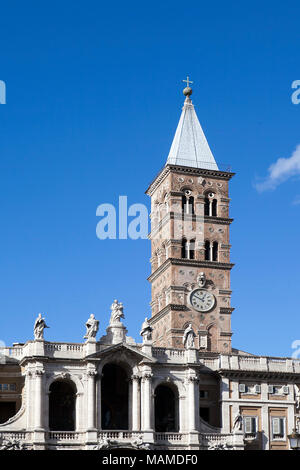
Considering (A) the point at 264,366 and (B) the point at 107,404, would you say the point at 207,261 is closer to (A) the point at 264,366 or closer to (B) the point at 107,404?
(A) the point at 264,366

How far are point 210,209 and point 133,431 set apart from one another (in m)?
31.4

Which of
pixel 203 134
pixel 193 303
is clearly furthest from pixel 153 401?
pixel 203 134

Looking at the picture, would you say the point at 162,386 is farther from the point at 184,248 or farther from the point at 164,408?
the point at 184,248

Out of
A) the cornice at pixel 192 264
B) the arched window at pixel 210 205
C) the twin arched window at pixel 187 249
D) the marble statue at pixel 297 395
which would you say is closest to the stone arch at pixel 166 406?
the marble statue at pixel 297 395

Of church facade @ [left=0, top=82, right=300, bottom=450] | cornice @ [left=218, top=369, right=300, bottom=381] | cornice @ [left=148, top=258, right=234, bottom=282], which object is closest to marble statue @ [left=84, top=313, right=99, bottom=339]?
church facade @ [left=0, top=82, right=300, bottom=450]

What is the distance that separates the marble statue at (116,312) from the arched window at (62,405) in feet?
23.3

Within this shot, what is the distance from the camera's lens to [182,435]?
86.6 meters

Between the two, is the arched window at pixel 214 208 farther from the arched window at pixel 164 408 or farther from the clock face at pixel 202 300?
the arched window at pixel 164 408

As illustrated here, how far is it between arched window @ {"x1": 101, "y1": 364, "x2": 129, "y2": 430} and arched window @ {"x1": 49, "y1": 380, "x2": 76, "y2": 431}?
3012mm

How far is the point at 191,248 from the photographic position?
10625 centimetres

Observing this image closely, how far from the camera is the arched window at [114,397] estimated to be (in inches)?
3487

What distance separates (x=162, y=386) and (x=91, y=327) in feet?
30.1

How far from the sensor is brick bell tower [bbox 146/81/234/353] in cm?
10331

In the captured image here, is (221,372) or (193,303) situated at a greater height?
(193,303)
